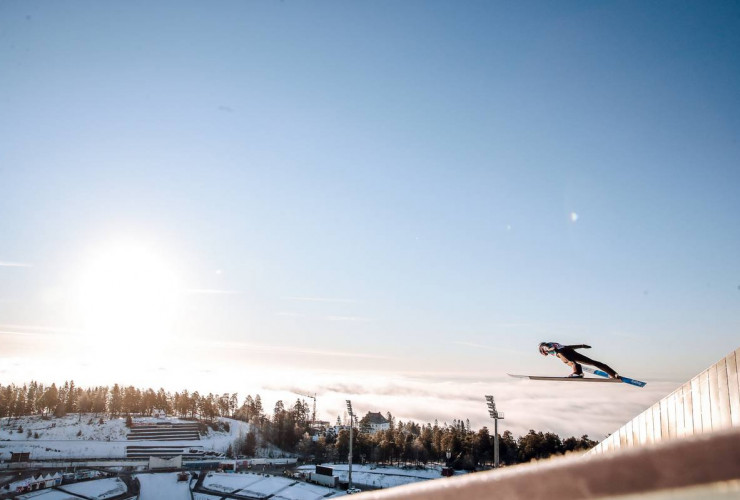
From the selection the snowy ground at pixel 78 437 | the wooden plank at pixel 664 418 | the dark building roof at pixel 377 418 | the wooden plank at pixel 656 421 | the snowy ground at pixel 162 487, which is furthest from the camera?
the dark building roof at pixel 377 418

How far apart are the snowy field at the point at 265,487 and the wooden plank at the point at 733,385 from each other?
166 feet

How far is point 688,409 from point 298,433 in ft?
369

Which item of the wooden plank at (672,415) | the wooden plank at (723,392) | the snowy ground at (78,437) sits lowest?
the snowy ground at (78,437)

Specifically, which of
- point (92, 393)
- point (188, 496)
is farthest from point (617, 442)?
point (92, 393)

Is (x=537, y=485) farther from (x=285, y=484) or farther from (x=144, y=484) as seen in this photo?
(x=144, y=484)

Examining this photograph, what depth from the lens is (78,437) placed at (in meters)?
96.4

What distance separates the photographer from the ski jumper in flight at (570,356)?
40.6 feet

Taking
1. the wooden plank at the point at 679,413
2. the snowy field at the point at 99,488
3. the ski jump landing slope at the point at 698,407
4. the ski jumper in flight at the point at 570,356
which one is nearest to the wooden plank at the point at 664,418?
the ski jump landing slope at the point at 698,407

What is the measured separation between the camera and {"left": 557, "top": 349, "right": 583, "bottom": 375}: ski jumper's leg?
1254cm

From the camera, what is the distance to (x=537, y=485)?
1.00 meters

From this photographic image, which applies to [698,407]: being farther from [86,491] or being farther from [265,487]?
[86,491]

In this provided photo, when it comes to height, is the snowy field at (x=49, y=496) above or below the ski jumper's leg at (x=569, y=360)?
below

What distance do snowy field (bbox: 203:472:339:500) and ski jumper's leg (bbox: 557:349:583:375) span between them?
44242 millimetres

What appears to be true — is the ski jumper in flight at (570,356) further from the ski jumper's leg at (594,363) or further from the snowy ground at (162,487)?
the snowy ground at (162,487)
